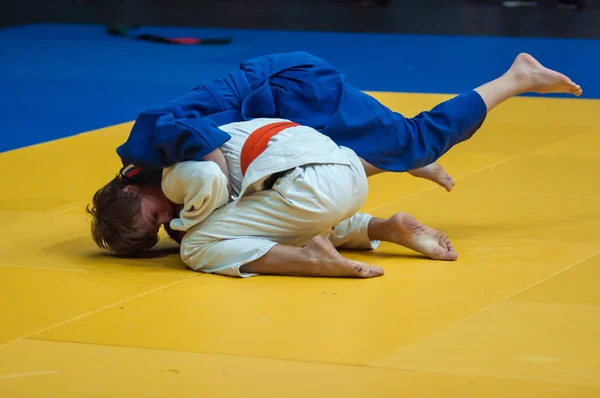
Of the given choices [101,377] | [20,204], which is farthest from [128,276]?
[20,204]

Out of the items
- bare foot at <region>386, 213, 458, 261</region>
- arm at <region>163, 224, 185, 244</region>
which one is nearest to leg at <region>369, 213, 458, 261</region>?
bare foot at <region>386, 213, 458, 261</region>

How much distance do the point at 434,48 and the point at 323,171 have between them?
7191mm

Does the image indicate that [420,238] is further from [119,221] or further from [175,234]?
[119,221]

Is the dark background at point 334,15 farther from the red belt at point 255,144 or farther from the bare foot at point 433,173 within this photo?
the red belt at point 255,144

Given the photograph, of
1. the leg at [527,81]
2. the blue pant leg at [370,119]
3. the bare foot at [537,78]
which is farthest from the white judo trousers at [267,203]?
the bare foot at [537,78]

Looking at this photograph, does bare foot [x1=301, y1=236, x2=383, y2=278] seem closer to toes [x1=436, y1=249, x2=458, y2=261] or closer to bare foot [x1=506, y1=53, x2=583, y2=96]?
toes [x1=436, y1=249, x2=458, y2=261]

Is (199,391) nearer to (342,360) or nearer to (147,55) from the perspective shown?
(342,360)

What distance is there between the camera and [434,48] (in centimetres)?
1041

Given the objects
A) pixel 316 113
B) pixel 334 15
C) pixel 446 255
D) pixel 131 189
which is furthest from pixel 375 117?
pixel 334 15

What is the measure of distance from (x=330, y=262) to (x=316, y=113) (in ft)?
2.52

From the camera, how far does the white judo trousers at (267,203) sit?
346cm

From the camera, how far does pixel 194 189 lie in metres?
3.42

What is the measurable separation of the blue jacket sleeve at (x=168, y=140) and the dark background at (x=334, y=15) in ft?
26.8

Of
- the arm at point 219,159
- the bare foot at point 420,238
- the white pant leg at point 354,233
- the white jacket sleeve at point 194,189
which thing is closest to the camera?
the white jacket sleeve at point 194,189
